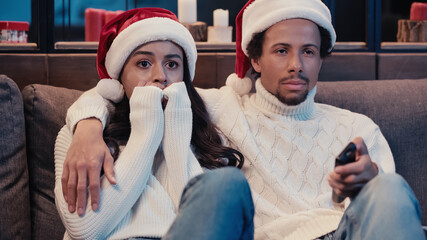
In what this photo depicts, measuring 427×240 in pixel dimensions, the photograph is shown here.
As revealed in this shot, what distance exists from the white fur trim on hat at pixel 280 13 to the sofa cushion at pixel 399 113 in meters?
0.27

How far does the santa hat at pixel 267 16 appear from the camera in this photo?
169 centimetres

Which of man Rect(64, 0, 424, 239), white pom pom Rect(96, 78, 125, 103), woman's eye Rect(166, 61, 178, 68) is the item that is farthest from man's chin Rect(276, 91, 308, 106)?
white pom pom Rect(96, 78, 125, 103)

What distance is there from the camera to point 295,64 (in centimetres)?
166

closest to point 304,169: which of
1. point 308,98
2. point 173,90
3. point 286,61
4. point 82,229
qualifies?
point 308,98

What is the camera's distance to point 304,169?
5.38 ft

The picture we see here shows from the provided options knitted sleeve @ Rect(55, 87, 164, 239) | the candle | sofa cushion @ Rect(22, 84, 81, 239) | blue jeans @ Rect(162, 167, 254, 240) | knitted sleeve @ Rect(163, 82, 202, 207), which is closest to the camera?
blue jeans @ Rect(162, 167, 254, 240)

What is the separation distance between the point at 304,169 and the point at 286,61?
34cm

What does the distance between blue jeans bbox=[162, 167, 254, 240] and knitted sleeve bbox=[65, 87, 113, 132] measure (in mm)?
552

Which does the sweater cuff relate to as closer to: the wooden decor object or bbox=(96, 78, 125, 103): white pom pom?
bbox=(96, 78, 125, 103): white pom pom

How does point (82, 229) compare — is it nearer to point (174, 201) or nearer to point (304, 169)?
point (174, 201)

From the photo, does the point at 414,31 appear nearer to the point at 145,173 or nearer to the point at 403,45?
the point at 403,45

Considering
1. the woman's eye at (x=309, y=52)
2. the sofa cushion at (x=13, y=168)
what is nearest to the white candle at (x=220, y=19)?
the woman's eye at (x=309, y=52)

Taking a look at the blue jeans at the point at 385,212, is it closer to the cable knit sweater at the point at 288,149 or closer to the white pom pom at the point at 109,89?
the cable knit sweater at the point at 288,149

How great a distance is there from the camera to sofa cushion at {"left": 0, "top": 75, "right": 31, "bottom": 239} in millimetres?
1571
